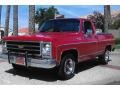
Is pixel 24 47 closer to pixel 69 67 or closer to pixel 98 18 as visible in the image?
pixel 69 67

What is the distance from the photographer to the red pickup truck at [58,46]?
8.73 metres

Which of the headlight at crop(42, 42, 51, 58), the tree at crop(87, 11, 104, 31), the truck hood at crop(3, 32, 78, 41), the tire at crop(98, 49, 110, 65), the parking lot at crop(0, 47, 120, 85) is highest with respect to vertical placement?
the tree at crop(87, 11, 104, 31)

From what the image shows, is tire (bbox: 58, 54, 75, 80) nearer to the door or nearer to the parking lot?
the parking lot

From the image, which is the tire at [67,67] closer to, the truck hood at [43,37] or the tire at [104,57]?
the truck hood at [43,37]

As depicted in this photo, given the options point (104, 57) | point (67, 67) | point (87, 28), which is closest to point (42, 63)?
point (67, 67)

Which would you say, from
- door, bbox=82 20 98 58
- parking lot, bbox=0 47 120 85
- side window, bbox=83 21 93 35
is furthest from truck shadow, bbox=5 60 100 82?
side window, bbox=83 21 93 35

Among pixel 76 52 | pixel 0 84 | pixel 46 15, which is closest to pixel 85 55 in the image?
pixel 76 52

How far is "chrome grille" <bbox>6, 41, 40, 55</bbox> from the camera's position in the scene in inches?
352

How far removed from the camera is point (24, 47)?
363 inches

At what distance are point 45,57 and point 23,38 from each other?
3.22 ft

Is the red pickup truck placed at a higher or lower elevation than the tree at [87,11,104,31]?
lower

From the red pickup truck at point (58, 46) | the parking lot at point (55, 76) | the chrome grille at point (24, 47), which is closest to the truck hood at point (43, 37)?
the red pickup truck at point (58, 46)

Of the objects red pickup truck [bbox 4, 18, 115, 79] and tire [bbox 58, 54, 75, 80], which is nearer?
red pickup truck [bbox 4, 18, 115, 79]

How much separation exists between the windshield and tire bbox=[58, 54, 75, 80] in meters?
1.21
